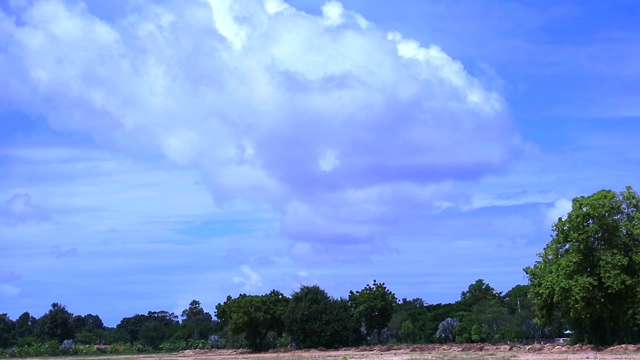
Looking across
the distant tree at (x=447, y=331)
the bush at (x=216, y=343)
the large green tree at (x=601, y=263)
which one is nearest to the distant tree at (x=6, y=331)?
the bush at (x=216, y=343)

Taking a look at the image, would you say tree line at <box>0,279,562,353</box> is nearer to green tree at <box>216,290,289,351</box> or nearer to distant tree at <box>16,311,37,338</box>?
green tree at <box>216,290,289,351</box>

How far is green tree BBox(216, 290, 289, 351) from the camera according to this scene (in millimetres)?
75938

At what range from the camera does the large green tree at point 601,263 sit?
42531 millimetres

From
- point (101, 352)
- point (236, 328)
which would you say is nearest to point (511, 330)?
point (236, 328)

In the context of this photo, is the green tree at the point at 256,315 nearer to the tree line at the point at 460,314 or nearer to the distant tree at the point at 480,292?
the tree line at the point at 460,314

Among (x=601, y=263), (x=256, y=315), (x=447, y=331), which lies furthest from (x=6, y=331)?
(x=601, y=263)

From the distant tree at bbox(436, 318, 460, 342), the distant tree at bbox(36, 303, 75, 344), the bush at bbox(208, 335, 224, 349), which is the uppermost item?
the distant tree at bbox(36, 303, 75, 344)

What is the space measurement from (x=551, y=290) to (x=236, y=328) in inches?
1525

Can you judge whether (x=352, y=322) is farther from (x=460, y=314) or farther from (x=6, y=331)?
(x=6, y=331)

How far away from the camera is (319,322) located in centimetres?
7269

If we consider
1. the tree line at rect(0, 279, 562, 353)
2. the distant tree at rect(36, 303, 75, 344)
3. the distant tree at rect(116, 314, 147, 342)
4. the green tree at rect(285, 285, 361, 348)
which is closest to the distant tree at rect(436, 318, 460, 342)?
the tree line at rect(0, 279, 562, 353)

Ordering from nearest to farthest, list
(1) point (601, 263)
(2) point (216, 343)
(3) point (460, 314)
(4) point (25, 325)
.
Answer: (1) point (601, 263), (3) point (460, 314), (2) point (216, 343), (4) point (25, 325)

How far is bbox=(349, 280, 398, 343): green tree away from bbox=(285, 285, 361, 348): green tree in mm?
1081

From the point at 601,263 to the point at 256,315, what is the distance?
40246mm
